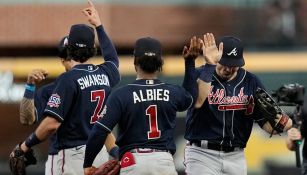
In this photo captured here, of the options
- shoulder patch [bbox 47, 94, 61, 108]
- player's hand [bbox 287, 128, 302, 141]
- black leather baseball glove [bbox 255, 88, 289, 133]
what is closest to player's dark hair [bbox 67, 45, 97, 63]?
shoulder patch [bbox 47, 94, 61, 108]

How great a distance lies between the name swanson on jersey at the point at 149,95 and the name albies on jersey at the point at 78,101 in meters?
0.83

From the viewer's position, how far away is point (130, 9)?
66.1 ft

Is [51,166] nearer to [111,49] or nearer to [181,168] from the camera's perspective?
[111,49]

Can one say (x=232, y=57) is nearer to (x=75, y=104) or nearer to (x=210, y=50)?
(x=210, y=50)

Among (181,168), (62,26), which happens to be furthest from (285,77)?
(62,26)

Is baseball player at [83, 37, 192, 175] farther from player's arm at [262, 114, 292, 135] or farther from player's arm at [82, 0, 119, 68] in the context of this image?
player's arm at [262, 114, 292, 135]

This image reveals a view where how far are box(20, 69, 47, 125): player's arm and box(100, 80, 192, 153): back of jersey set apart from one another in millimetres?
1148

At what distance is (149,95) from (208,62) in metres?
0.89

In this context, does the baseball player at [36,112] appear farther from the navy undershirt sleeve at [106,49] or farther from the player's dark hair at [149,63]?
the player's dark hair at [149,63]

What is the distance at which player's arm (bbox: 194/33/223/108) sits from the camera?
839cm

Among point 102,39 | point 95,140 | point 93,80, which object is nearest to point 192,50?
point 93,80

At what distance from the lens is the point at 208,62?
841cm

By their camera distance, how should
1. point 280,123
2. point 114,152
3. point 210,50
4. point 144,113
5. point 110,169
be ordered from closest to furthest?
point 144,113 → point 110,169 → point 210,50 → point 114,152 → point 280,123

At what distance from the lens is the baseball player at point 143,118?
772cm
